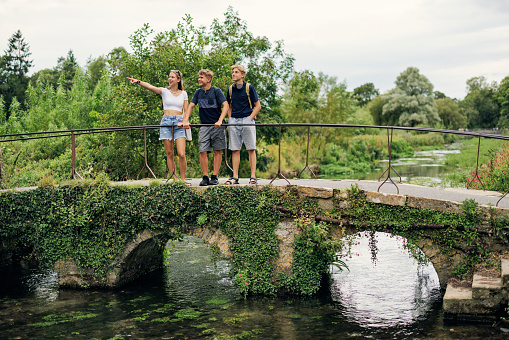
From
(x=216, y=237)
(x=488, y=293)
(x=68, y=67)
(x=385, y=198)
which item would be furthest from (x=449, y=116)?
(x=488, y=293)

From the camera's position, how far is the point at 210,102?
961cm

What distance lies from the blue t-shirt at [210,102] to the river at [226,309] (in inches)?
136

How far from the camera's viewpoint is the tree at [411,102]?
59719 mm

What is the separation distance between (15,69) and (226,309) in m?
38.5

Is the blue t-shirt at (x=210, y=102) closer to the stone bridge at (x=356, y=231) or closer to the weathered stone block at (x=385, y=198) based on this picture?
the stone bridge at (x=356, y=231)

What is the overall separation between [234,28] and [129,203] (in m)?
12.0

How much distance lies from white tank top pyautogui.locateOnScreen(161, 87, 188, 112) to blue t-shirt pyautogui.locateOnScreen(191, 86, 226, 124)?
0.38 m

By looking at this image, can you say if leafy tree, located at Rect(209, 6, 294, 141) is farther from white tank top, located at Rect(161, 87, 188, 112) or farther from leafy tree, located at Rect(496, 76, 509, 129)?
leafy tree, located at Rect(496, 76, 509, 129)

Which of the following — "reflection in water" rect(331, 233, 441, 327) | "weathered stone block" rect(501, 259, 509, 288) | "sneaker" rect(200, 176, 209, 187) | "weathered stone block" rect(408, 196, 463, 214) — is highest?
"sneaker" rect(200, 176, 209, 187)

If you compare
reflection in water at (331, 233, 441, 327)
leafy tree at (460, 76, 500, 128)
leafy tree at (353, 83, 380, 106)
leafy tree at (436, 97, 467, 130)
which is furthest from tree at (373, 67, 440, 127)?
reflection in water at (331, 233, 441, 327)

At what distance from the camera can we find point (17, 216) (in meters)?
10.6

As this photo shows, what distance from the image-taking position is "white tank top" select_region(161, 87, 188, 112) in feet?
32.3

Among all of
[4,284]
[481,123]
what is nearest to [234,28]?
[4,284]

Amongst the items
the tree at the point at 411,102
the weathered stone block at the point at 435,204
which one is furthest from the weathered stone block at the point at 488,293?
the tree at the point at 411,102
